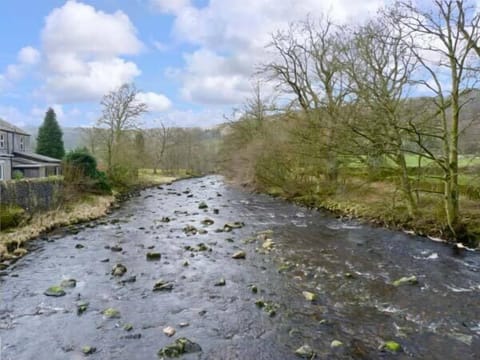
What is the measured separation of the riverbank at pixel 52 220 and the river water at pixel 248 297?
0.71 metres

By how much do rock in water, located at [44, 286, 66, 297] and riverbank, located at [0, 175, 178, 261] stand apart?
12.5ft

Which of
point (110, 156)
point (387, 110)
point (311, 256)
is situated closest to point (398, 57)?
point (387, 110)

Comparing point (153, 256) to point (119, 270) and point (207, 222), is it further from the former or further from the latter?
point (207, 222)

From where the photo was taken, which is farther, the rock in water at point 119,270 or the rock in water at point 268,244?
the rock in water at point 268,244

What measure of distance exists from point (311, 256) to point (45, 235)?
1131cm

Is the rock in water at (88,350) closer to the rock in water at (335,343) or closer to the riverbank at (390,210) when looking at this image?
the rock in water at (335,343)

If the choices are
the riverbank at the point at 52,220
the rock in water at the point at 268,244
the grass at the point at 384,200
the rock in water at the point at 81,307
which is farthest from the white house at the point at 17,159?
the rock in water at the point at 81,307

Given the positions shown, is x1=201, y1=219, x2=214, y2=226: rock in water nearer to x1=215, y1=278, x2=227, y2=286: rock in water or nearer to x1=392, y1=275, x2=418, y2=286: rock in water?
x1=215, y1=278, x2=227, y2=286: rock in water

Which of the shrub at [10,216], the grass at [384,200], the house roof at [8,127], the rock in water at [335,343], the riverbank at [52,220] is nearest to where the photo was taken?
the rock in water at [335,343]

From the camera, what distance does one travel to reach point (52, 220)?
18.4 metres

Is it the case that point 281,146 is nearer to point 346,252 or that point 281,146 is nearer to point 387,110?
point 387,110

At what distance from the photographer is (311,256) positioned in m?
13.1

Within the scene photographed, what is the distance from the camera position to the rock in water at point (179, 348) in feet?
22.2

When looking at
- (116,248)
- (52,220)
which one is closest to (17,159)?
(52,220)
